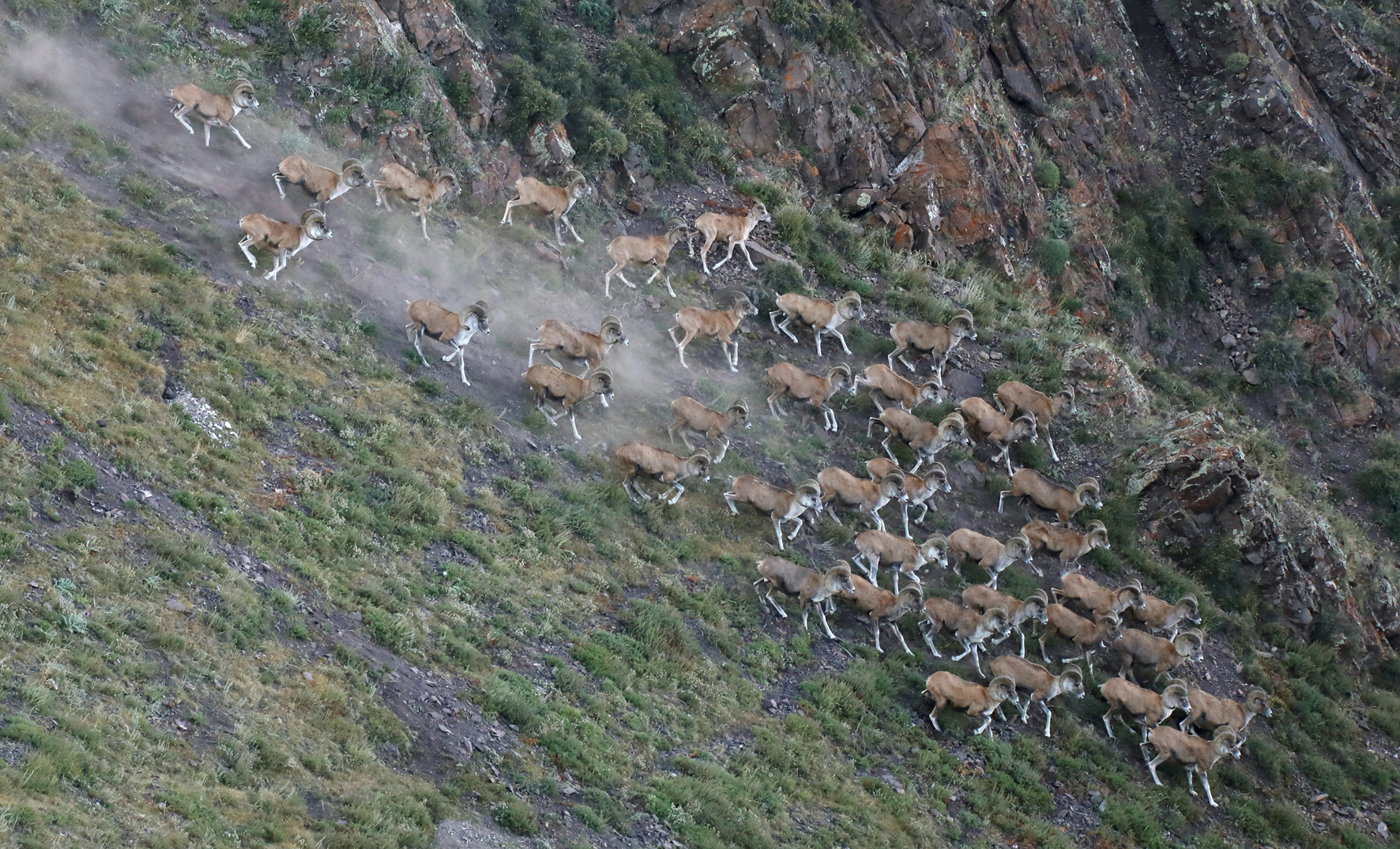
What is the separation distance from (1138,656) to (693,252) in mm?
12205

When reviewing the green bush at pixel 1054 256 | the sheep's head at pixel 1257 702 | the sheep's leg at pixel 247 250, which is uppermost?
the green bush at pixel 1054 256

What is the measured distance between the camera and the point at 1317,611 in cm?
2334

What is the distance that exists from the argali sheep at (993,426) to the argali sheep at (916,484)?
2.10 meters

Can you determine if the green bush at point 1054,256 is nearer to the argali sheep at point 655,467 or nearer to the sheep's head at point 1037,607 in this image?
the sheep's head at point 1037,607

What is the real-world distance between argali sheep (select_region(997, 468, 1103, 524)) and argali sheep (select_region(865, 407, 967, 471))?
128cm

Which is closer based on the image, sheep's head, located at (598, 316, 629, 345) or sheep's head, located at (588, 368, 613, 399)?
sheep's head, located at (588, 368, 613, 399)

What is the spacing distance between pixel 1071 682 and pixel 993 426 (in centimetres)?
649

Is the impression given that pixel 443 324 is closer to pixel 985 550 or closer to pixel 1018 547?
pixel 985 550

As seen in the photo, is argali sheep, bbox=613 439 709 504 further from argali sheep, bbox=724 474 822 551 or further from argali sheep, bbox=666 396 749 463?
argali sheep, bbox=666 396 749 463

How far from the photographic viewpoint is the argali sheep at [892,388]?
75.7 feet

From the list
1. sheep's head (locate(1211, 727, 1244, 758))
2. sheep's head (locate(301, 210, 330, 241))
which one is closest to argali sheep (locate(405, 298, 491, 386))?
sheep's head (locate(301, 210, 330, 241))

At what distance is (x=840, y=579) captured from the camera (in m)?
18.0

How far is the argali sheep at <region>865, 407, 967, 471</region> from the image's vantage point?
22.2m

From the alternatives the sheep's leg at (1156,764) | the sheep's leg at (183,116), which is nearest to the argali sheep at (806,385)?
the sheep's leg at (1156,764)
